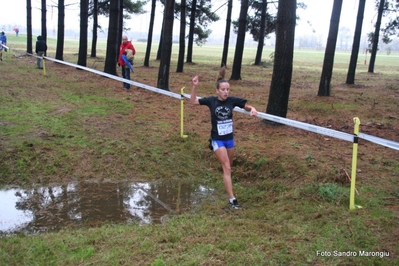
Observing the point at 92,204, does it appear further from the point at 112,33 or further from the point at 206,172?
the point at 112,33

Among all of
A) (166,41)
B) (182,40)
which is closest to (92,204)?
(166,41)

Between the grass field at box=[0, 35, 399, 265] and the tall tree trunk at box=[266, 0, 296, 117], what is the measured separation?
25.9 inches

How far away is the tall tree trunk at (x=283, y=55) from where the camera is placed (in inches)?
367

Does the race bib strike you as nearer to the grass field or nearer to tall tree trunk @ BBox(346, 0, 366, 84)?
the grass field

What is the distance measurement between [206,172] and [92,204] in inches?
96.3

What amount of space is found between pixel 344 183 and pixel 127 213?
3.53 m

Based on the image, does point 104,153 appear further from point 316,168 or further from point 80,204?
point 316,168

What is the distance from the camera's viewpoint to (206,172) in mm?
7625

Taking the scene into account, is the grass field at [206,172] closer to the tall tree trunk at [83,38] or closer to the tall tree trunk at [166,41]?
the tall tree trunk at [166,41]

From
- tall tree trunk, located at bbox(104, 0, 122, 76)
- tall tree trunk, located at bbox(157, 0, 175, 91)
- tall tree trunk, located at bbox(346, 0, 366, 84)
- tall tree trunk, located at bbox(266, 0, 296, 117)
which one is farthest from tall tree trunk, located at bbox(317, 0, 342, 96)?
tall tree trunk, located at bbox(104, 0, 122, 76)

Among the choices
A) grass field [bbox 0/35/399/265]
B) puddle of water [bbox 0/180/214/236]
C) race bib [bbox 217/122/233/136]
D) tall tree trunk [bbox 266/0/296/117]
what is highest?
tall tree trunk [bbox 266/0/296/117]

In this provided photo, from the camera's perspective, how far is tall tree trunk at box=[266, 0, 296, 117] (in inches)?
367

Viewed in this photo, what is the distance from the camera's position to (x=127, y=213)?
575 centimetres

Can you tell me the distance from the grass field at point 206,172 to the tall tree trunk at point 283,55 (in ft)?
2.16
